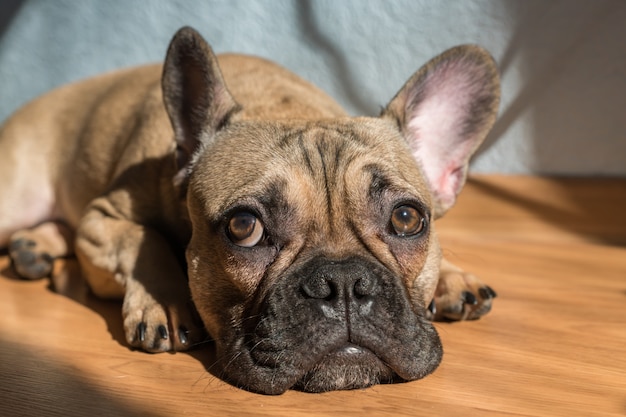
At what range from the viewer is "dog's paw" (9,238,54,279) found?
3527mm

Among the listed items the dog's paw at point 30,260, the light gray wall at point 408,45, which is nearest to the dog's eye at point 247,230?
the dog's paw at point 30,260

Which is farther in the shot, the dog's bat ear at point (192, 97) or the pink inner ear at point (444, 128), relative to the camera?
the pink inner ear at point (444, 128)

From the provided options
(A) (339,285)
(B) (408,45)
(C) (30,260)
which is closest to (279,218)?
(A) (339,285)

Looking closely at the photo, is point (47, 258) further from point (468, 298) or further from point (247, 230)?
point (468, 298)

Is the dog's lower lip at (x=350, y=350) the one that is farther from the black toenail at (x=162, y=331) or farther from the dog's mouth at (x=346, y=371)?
the black toenail at (x=162, y=331)

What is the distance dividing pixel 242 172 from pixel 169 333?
1.89 feet

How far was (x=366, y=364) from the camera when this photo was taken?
7.23 feet

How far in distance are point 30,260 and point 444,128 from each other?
1.87m

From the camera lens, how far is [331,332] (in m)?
2.13

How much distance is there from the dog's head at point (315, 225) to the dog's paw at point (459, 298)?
0.26 m

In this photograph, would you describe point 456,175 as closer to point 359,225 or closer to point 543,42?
point 359,225

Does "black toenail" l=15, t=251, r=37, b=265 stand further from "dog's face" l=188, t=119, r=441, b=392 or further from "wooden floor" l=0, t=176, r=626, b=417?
"dog's face" l=188, t=119, r=441, b=392

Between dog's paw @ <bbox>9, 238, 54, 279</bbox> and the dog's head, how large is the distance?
1068 mm

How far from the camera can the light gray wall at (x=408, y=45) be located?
423 cm
